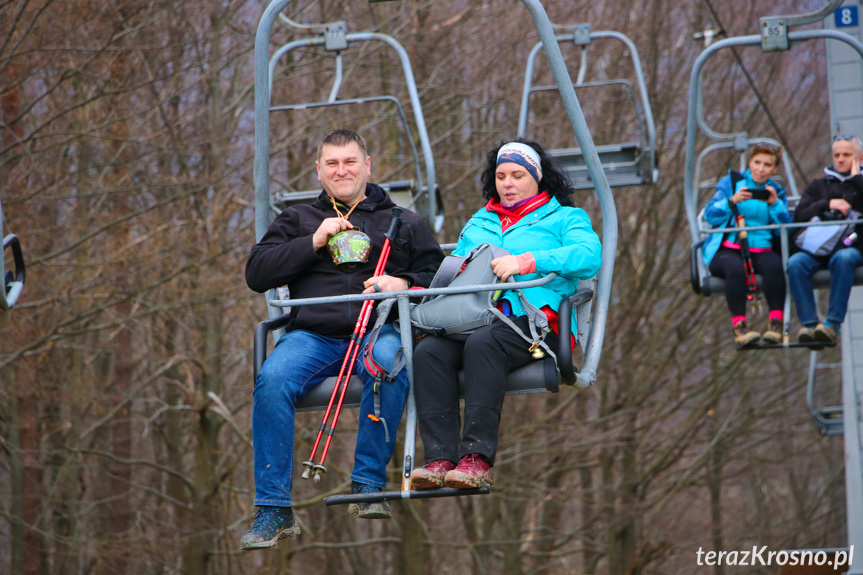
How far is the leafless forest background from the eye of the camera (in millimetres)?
11016

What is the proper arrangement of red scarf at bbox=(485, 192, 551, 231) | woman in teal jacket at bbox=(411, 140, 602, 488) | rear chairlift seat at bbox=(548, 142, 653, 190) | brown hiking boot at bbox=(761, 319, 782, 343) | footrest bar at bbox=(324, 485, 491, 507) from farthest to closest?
rear chairlift seat at bbox=(548, 142, 653, 190) → brown hiking boot at bbox=(761, 319, 782, 343) → red scarf at bbox=(485, 192, 551, 231) → woman in teal jacket at bbox=(411, 140, 602, 488) → footrest bar at bbox=(324, 485, 491, 507)

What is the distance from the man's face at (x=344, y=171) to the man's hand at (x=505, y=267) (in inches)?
25.4

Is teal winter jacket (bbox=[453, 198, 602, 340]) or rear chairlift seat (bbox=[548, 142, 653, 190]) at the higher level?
rear chairlift seat (bbox=[548, 142, 653, 190])

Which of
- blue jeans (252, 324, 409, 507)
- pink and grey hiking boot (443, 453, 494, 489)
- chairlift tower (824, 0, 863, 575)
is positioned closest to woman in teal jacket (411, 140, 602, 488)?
pink and grey hiking boot (443, 453, 494, 489)

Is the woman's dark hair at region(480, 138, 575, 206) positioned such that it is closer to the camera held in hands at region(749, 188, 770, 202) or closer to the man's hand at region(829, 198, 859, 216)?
the camera held in hands at region(749, 188, 770, 202)

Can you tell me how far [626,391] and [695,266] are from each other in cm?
854

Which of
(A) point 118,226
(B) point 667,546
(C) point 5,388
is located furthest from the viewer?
(B) point 667,546

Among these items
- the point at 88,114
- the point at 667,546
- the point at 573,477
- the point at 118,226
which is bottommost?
the point at 667,546

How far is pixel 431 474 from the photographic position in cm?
421

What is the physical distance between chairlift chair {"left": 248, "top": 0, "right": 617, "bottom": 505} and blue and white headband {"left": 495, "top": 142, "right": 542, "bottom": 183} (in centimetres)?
20

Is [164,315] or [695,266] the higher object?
[164,315]

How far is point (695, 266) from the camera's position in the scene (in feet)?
25.5

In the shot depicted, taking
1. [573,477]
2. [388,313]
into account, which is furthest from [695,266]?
[573,477]

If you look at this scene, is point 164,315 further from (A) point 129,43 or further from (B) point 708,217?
(B) point 708,217
